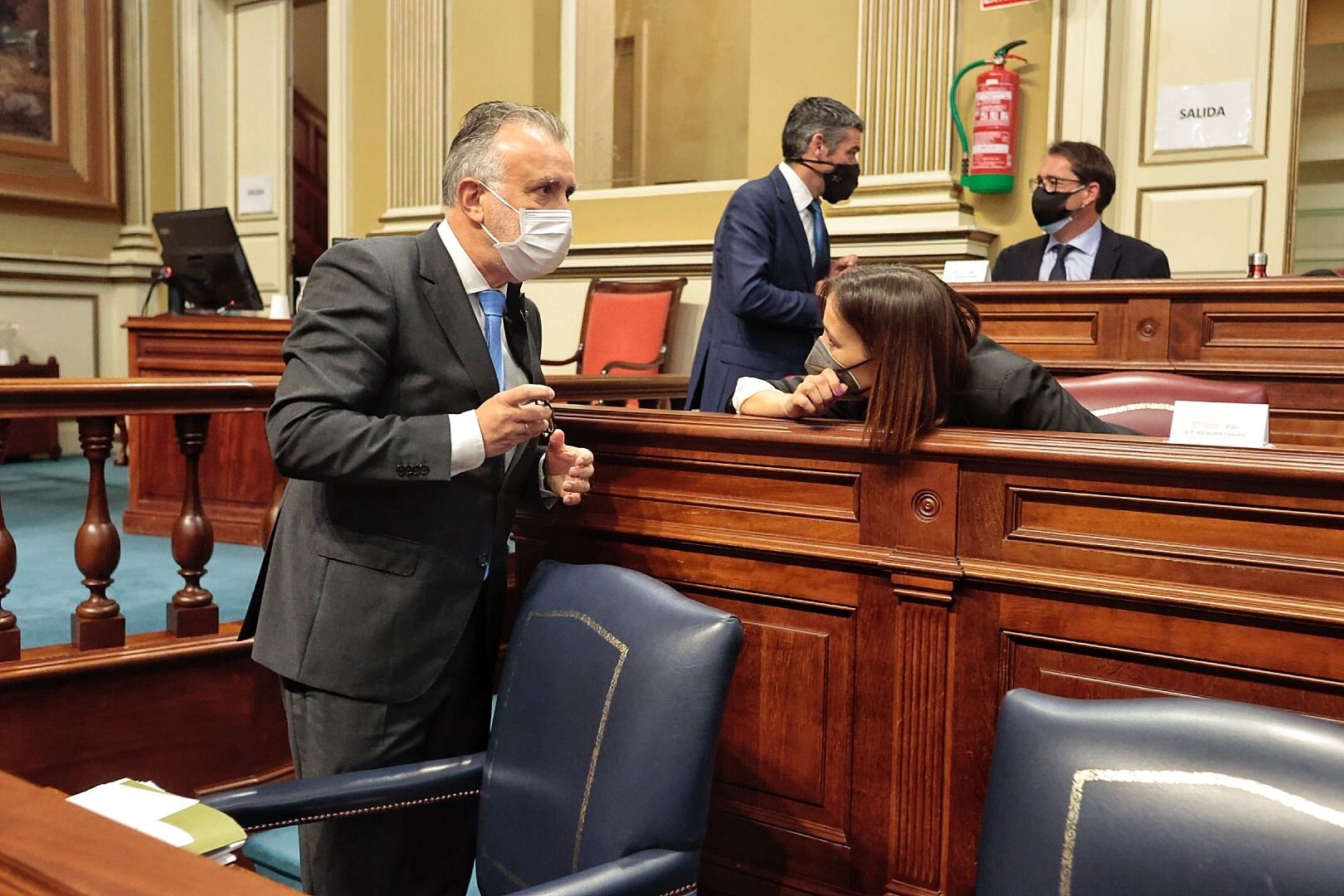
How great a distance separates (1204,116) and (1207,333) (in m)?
1.84

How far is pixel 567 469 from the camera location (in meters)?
1.80

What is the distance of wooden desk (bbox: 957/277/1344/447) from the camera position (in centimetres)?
313

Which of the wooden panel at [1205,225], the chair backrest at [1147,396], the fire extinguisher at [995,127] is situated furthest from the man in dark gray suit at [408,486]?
the wooden panel at [1205,225]

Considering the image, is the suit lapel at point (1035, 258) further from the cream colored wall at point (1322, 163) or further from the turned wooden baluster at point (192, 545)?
the cream colored wall at point (1322, 163)

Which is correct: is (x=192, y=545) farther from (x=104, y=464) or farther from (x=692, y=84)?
(x=692, y=84)

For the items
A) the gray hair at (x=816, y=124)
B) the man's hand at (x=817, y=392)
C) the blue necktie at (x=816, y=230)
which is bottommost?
the man's hand at (x=817, y=392)

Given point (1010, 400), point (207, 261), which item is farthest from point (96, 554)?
point (207, 261)

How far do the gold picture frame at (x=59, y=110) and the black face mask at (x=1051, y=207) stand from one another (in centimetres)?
654

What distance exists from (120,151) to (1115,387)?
7695 mm

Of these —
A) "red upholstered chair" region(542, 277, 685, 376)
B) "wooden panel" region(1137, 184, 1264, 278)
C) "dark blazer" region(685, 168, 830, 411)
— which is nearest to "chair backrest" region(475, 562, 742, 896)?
"dark blazer" region(685, 168, 830, 411)

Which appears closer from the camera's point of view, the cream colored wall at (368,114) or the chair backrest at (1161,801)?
the chair backrest at (1161,801)

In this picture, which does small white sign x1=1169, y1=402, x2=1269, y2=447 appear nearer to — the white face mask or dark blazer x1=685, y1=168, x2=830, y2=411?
the white face mask

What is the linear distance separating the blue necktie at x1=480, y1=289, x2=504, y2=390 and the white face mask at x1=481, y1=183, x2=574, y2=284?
0.16 ft

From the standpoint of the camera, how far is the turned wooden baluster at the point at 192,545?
2578 millimetres
